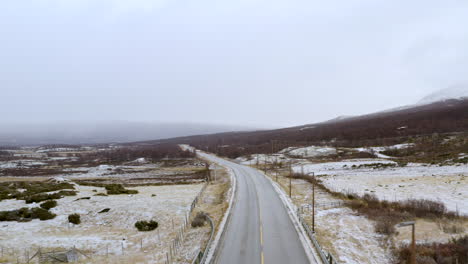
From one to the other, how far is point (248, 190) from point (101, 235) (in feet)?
71.0

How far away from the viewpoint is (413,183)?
37344mm

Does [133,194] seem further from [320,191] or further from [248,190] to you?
[320,191]

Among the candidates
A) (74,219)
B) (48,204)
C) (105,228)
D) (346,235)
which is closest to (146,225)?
(105,228)

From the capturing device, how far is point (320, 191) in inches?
1534

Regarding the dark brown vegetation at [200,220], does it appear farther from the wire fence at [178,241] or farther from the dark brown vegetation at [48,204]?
the dark brown vegetation at [48,204]

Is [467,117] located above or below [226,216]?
above

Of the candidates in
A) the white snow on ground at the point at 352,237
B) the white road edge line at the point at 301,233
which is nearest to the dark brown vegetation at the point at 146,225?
the white road edge line at the point at 301,233

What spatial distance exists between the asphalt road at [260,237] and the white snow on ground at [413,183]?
1692 cm

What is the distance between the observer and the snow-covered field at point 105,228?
20.9 metres

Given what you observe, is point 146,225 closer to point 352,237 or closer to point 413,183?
point 352,237

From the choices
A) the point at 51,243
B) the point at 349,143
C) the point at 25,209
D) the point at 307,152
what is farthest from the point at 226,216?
the point at 349,143

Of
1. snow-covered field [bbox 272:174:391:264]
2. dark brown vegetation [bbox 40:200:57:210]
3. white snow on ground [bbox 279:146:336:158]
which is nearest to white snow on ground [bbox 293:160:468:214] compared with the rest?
snow-covered field [bbox 272:174:391:264]

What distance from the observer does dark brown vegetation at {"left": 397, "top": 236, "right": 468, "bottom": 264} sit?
14797mm

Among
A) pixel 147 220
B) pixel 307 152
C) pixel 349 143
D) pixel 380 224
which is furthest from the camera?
pixel 349 143
